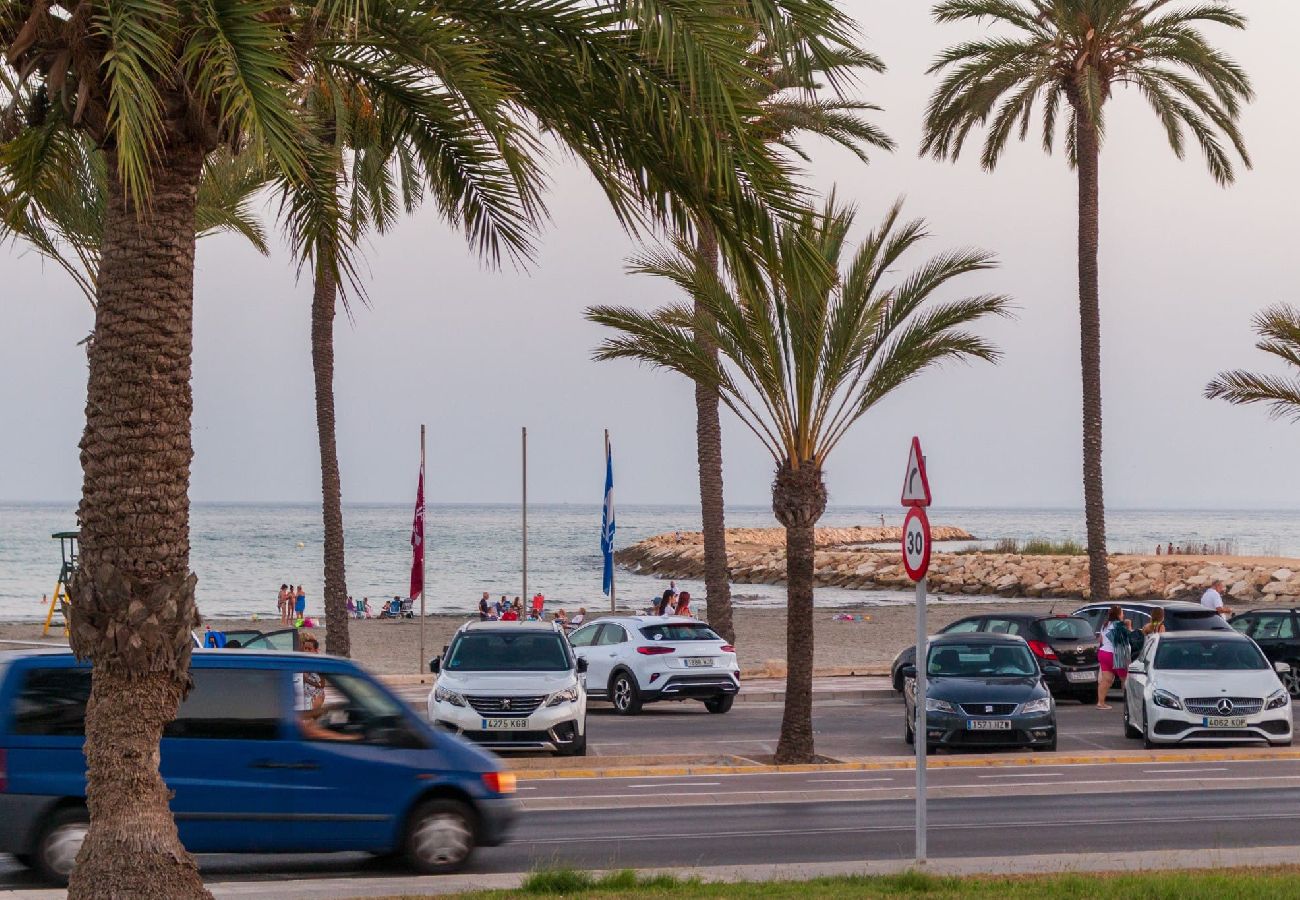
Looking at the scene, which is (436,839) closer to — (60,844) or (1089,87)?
(60,844)

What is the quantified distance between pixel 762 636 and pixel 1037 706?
87.5 feet

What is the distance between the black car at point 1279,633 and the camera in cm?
2823

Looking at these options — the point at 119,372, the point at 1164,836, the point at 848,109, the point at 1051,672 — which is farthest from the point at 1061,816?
the point at 848,109

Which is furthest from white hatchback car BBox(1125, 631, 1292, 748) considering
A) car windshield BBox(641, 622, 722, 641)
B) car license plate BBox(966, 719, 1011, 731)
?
car windshield BBox(641, 622, 722, 641)

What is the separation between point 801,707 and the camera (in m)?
20.0

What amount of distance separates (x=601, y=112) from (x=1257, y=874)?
6.60 m

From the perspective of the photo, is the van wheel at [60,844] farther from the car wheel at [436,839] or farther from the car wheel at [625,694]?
the car wheel at [625,694]

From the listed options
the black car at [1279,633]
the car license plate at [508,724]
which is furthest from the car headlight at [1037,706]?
the black car at [1279,633]

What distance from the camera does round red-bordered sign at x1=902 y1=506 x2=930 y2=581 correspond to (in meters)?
12.2

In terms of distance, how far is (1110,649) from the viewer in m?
26.2

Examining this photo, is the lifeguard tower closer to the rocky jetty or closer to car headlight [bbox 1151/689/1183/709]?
car headlight [bbox 1151/689/1183/709]

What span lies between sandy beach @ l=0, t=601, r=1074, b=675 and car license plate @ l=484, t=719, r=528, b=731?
41.0 feet

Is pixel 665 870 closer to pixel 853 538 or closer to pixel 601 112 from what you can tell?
pixel 601 112

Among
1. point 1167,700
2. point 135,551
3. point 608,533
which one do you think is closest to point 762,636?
point 608,533
